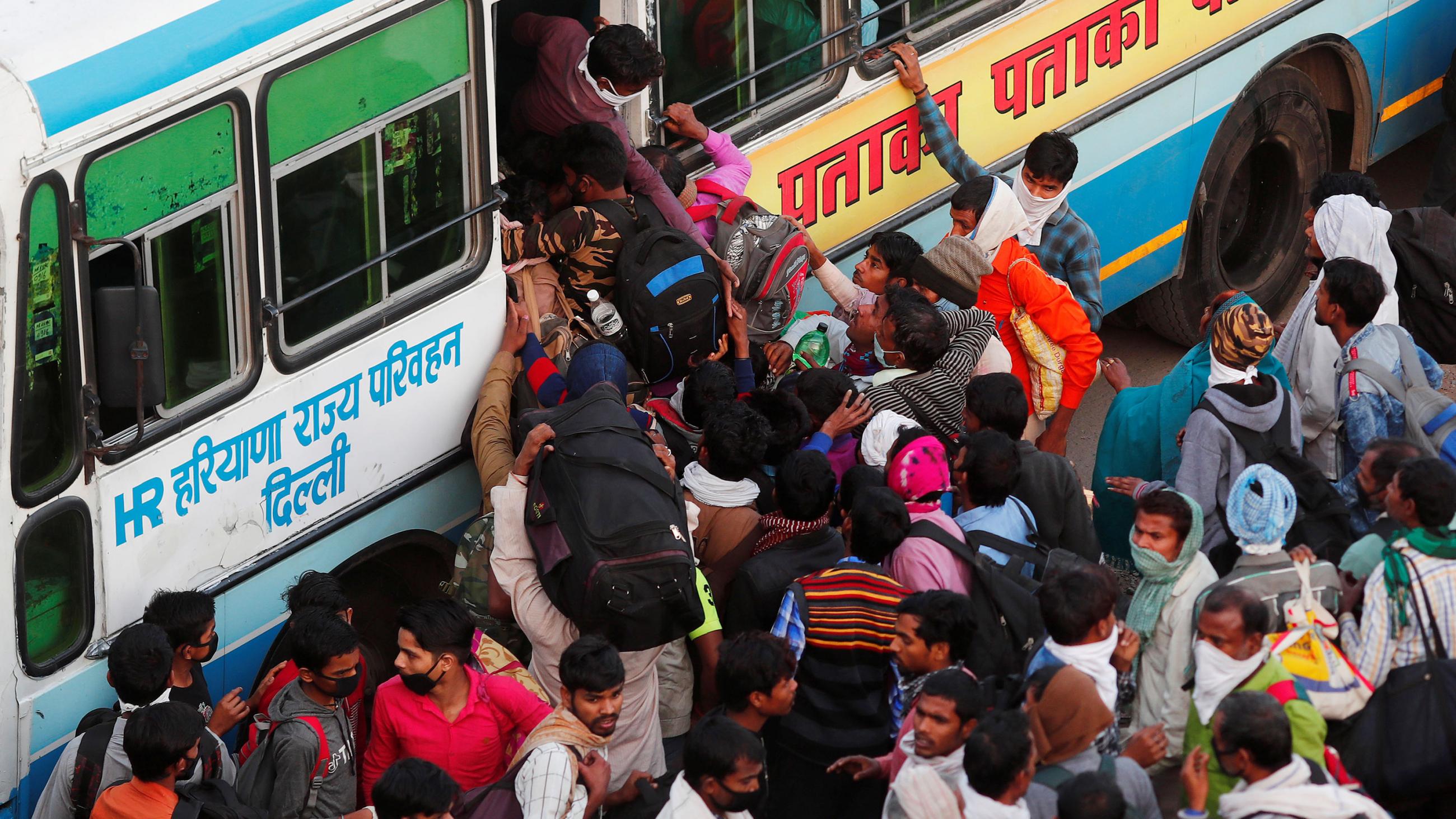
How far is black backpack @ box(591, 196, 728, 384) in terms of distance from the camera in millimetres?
5520

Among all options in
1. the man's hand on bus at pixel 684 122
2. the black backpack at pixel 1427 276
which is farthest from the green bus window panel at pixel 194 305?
the black backpack at pixel 1427 276

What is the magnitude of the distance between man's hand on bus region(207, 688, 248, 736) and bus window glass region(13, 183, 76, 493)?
0.70m

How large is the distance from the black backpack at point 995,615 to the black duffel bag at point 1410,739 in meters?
0.84

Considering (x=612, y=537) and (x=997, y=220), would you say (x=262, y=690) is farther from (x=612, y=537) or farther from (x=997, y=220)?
(x=997, y=220)

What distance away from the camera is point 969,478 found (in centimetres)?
514

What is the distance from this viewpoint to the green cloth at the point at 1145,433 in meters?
5.75

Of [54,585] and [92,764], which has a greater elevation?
[54,585]

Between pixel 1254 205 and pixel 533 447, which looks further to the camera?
pixel 1254 205

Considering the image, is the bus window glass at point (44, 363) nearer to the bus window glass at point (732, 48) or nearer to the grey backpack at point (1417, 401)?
the bus window glass at point (732, 48)

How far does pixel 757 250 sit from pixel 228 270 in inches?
73.2

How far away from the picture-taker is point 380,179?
4930 mm

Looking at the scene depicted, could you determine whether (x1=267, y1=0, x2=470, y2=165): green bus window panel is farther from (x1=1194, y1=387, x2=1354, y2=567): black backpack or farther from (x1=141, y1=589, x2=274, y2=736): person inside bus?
(x1=1194, y1=387, x2=1354, y2=567): black backpack

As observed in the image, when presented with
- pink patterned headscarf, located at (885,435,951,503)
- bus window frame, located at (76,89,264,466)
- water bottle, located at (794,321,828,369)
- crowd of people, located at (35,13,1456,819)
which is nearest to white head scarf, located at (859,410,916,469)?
crowd of people, located at (35,13,1456,819)

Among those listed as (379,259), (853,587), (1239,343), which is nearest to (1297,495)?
(1239,343)
